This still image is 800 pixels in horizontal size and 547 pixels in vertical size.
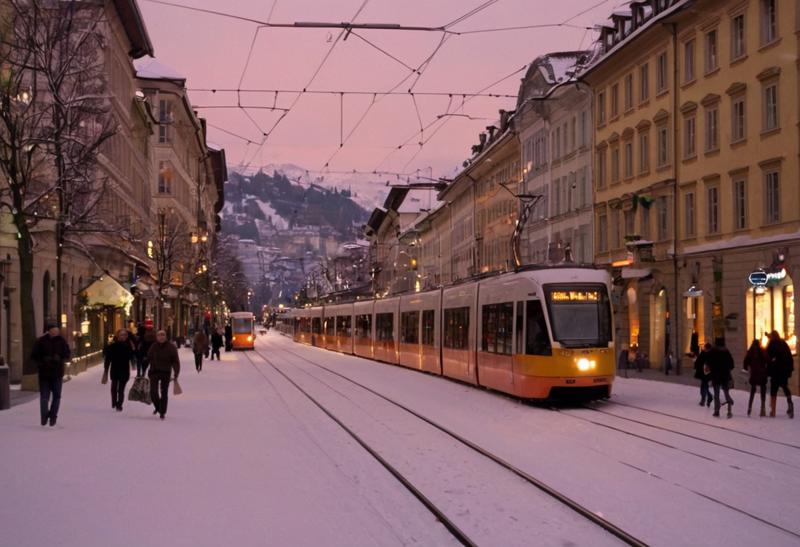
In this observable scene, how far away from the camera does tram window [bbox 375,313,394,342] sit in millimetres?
46966

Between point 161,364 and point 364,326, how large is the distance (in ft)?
112

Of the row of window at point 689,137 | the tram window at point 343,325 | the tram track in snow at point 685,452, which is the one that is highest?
the row of window at point 689,137

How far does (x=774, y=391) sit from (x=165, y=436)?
11506 mm

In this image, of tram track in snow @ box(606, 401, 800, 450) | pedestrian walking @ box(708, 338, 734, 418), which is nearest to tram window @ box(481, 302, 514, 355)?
tram track in snow @ box(606, 401, 800, 450)

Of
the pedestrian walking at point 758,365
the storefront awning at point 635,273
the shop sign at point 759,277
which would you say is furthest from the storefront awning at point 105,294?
the pedestrian walking at point 758,365

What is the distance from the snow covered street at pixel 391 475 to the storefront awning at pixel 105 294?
17882 millimetres

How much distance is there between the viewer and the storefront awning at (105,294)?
1651 inches

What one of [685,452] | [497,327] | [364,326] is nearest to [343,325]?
[364,326]

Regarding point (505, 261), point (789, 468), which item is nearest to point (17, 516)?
point (789, 468)

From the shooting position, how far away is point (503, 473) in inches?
548

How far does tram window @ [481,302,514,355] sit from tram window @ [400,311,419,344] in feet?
39.2

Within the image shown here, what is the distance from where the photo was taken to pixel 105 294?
138 ft

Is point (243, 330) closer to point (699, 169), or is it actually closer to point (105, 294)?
point (105, 294)

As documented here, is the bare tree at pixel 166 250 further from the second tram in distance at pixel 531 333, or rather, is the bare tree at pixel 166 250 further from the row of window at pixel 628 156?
the second tram in distance at pixel 531 333
